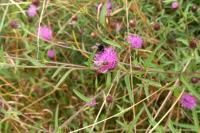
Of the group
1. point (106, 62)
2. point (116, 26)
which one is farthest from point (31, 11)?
point (106, 62)

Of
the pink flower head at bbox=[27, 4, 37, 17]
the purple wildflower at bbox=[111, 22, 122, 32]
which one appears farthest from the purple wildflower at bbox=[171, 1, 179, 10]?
the pink flower head at bbox=[27, 4, 37, 17]

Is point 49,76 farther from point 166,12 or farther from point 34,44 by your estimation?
point 166,12

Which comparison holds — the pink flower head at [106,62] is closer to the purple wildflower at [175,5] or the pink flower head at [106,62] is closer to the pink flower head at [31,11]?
the purple wildflower at [175,5]

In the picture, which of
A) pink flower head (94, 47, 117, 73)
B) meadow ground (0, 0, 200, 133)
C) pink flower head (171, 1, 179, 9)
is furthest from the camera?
pink flower head (171, 1, 179, 9)

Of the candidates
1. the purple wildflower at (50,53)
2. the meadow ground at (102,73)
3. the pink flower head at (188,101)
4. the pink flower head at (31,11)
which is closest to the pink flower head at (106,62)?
the meadow ground at (102,73)

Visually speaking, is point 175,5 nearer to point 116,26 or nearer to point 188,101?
point 116,26

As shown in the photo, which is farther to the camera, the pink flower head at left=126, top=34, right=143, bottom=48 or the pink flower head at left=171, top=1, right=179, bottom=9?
the pink flower head at left=171, top=1, right=179, bottom=9

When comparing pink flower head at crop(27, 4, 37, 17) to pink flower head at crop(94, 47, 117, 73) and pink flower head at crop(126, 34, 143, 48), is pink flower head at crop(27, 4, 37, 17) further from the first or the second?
pink flower head at crop(94, 47, 117, 73)

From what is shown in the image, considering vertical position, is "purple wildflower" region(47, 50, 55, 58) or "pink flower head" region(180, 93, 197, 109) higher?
"purple wildflower" region(47, 50, 55, 58)

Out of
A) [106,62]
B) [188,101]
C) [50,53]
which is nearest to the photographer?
[106,62]
